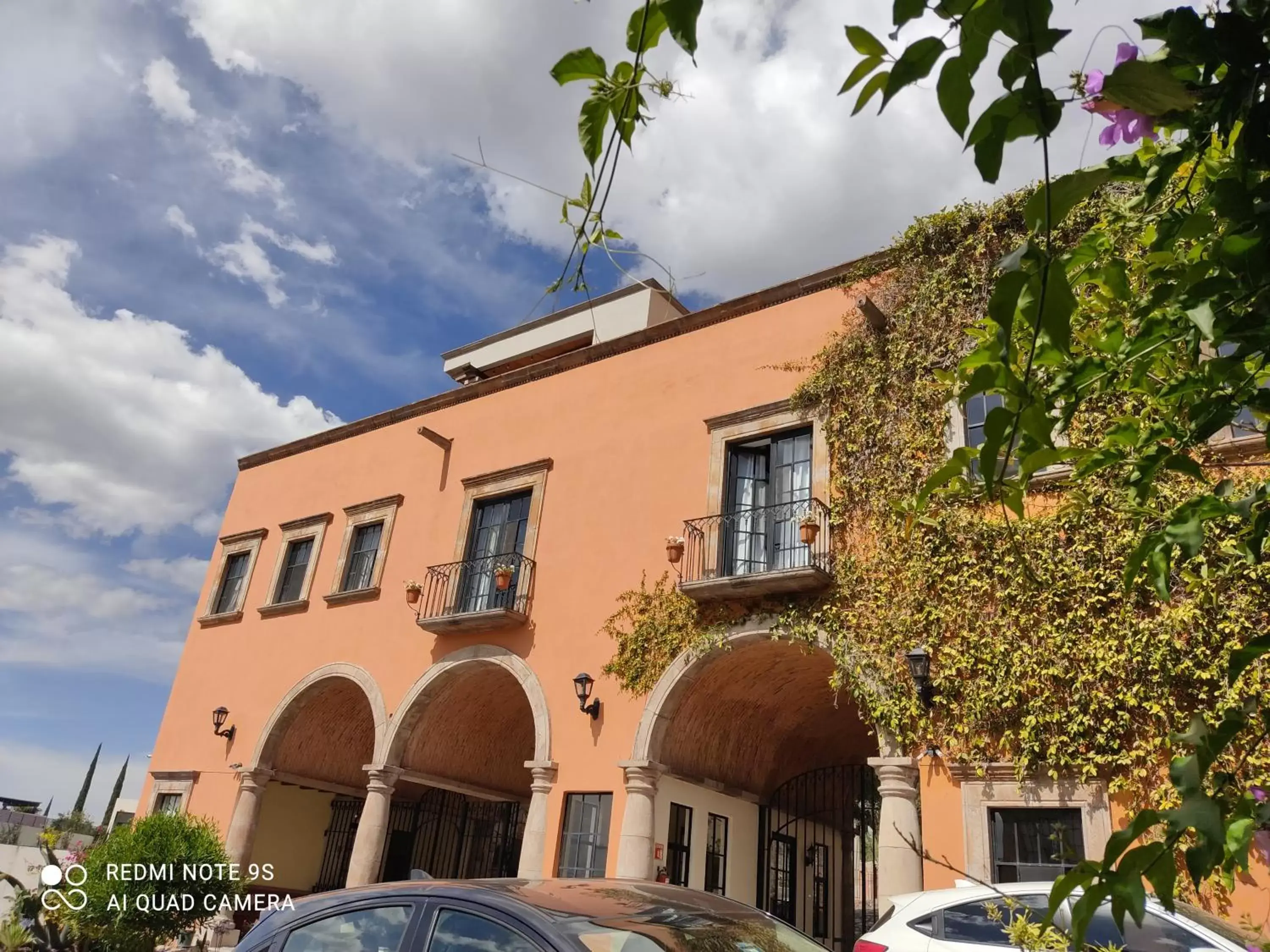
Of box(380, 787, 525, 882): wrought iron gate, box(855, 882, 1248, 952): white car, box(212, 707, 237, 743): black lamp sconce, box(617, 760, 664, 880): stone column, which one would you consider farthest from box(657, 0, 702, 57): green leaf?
box(212, 707, 237, 743): black lamp sconce

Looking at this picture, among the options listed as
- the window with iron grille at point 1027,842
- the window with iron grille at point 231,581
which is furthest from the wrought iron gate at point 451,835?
the window with iron grille at point 1027,842

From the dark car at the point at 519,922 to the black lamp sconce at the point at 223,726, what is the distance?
13.0 m

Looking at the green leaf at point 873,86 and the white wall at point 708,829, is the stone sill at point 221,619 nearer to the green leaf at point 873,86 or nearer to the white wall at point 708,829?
the white wall at point 708,829

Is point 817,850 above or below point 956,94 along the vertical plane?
below

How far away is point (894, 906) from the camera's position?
6531mm

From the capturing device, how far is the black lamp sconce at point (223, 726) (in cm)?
1558

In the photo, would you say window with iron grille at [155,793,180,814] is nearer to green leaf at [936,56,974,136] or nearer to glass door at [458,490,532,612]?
glass door at [458,490,532,612]

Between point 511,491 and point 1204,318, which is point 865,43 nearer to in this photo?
point 1204,318

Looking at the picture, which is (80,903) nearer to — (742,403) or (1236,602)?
(742,403)

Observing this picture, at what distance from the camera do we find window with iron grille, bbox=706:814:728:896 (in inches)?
448

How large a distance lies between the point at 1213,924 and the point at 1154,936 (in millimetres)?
351

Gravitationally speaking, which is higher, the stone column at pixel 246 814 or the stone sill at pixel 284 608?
the stone sill at pixel 284 608

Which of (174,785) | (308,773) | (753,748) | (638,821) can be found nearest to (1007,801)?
(638,821)

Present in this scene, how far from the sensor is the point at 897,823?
9000mm
